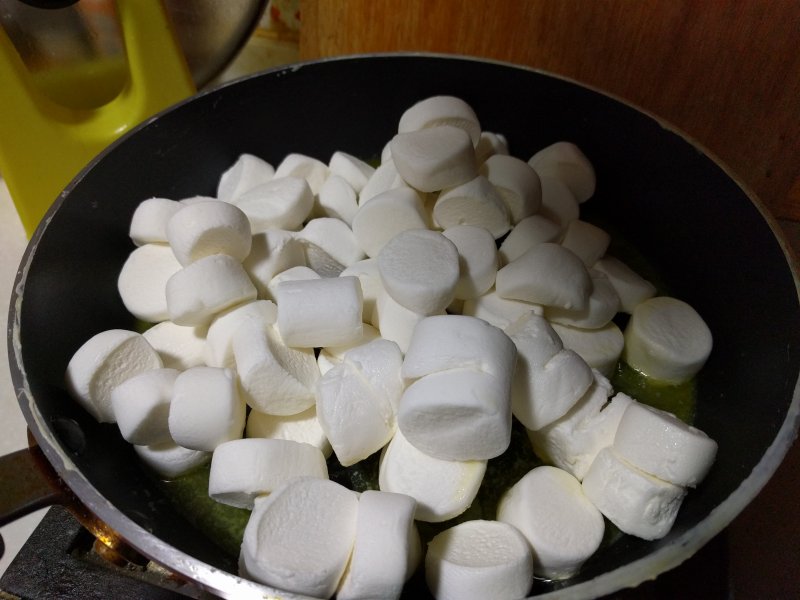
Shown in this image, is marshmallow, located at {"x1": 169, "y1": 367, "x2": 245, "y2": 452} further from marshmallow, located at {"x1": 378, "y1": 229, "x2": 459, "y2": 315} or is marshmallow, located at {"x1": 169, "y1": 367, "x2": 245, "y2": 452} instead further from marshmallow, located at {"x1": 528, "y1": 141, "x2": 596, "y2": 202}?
marshmallow, located at {"x1": 528, "y1": 141, "x2": 596, "y2": 202}

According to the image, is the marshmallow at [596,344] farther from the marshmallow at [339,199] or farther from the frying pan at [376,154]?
the marshmallow at [339,199]

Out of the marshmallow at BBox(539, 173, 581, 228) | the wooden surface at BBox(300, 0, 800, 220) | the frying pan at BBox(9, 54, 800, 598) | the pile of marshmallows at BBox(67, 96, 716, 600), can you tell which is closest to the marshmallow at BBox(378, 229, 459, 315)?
the pile of marshmallows at BBox(67, 96, 716, 600)

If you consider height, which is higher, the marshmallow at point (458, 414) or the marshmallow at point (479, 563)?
the marshmallow at point (458, 414)

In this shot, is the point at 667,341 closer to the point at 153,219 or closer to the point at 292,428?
the point at 292,428

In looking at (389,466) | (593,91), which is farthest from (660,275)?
(389,466)

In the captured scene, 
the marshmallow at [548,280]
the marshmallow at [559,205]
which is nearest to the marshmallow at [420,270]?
the marshmallow at [548,280]
